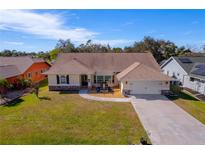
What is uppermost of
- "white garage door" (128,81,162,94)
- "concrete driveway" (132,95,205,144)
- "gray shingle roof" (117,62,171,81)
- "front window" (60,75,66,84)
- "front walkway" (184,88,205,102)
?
"gray shingle roof" (117,62,171,81)

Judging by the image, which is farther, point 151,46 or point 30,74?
point 151,46

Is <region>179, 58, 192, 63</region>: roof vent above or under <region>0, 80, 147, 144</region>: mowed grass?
above

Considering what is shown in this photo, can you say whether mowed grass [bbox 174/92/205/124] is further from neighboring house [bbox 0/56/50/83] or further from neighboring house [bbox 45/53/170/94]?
neighboring house [bbox 0/56/50/83]

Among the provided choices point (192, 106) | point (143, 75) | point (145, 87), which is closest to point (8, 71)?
point (143, 75)

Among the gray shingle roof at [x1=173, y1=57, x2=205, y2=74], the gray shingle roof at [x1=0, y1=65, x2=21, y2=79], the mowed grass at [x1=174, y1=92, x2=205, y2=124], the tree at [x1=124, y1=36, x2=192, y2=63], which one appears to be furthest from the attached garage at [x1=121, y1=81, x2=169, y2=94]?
the tree at [x1=124, y1=36, x2=192, y2=63]
